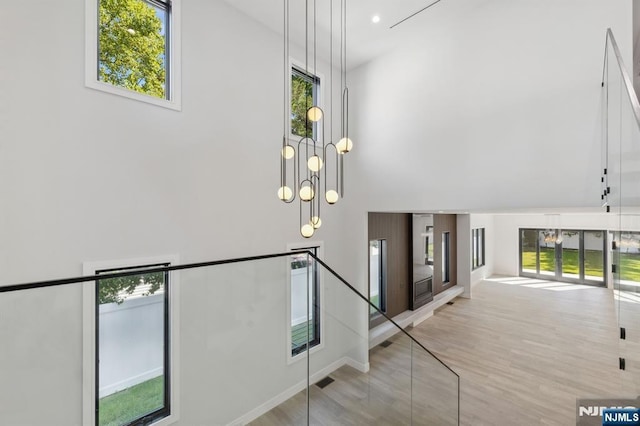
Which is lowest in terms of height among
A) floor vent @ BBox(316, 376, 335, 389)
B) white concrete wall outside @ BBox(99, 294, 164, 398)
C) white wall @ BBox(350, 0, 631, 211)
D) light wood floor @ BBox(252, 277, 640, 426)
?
light wood floor @ BBox(252, 277, 640, 426)

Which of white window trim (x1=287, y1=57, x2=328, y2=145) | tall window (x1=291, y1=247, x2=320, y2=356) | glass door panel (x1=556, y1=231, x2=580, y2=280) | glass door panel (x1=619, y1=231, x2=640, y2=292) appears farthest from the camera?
A: glass door panel (x1=556, y1=231, x2=580, y2=280)

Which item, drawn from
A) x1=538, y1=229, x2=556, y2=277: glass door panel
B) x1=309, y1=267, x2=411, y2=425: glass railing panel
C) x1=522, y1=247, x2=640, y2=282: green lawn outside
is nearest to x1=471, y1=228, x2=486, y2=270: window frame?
x1=522, y1=247, x2=640, y2=282: green lawn outside

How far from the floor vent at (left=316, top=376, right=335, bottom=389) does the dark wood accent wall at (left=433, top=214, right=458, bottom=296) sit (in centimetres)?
556

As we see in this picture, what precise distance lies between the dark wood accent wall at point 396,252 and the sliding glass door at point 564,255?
256 inches

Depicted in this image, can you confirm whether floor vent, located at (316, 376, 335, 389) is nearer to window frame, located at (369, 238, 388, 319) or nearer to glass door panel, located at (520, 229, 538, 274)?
window frame, located at (369, 238, 388, 319)

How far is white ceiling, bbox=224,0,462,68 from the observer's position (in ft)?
12.4

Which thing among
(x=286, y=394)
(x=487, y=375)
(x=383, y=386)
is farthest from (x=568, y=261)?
(x=286, y=394)

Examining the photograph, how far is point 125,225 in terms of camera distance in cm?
288

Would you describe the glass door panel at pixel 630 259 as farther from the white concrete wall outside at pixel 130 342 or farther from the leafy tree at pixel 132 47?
the leafy tree at pixel 132 47

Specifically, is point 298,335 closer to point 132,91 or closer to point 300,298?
point 300,298

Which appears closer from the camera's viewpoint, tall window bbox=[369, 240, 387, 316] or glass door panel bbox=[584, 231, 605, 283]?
tall window bbox=[369, 240, 387, 316]

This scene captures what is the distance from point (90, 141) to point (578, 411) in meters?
6.90

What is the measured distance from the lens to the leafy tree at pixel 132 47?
2.89 m

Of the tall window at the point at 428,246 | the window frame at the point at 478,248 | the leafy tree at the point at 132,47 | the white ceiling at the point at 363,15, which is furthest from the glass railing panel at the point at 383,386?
the window frame at the point at 478,248
